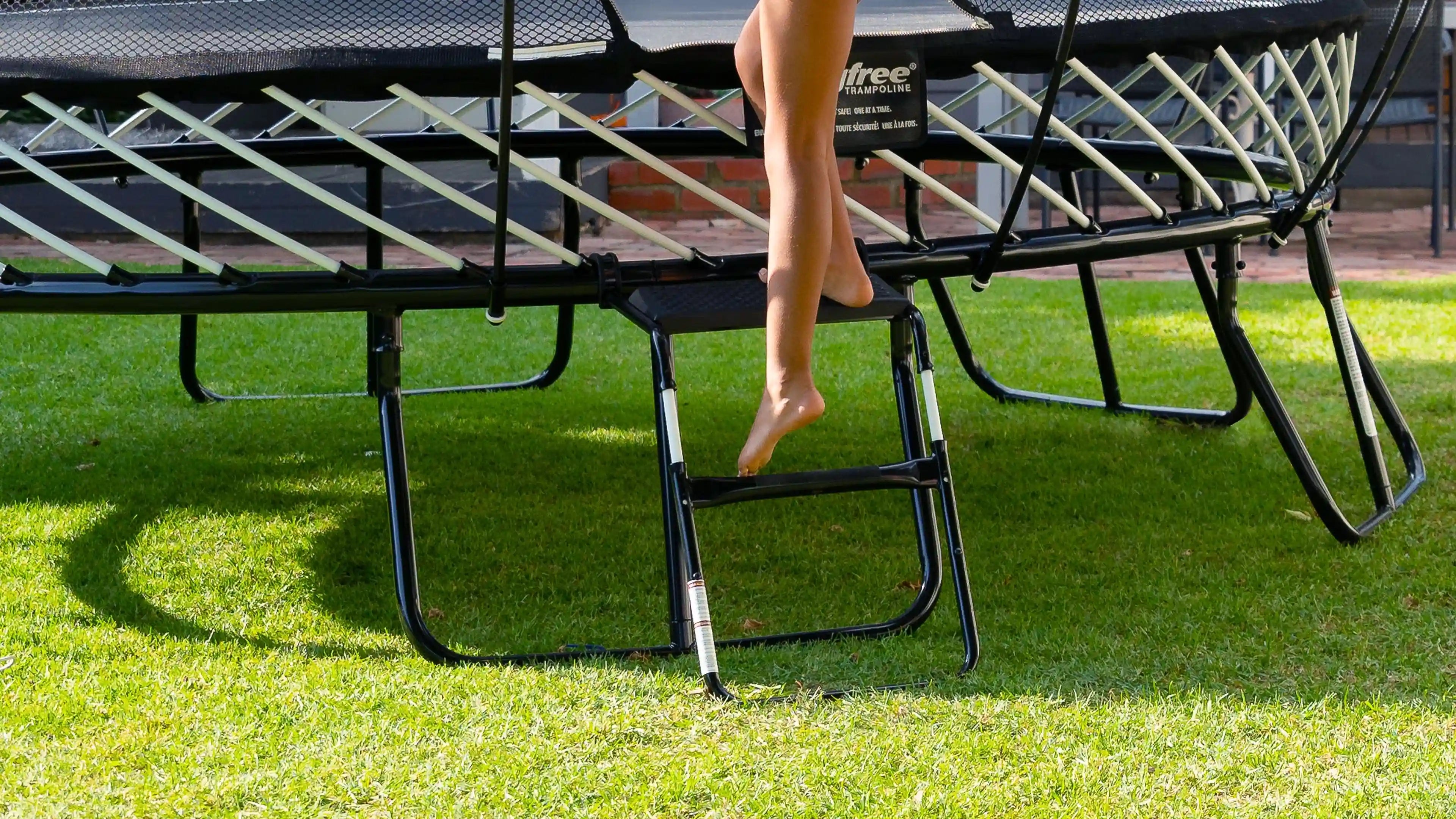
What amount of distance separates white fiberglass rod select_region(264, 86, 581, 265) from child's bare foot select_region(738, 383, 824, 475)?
1.20ft

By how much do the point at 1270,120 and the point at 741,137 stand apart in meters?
0.81

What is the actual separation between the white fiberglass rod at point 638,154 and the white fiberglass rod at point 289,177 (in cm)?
23

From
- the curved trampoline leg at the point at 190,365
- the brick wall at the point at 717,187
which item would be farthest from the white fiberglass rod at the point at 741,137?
the brick wall at the point at 717,187

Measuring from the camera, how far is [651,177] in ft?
24.3

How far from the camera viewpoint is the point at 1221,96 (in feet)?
8.85

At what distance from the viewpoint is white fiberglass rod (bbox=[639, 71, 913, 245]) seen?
6.33ft

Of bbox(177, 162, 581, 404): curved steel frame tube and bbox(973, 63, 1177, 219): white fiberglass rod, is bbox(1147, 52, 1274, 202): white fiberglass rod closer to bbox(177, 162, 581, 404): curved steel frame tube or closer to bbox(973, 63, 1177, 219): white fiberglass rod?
bbox(973, 63, 1177, 219): white fiberglass rod

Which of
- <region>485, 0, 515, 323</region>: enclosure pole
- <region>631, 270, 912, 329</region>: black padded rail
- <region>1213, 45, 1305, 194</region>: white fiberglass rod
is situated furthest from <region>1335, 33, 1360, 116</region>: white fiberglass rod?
<region>485, 0, 515, 323</region>: enclosure pole

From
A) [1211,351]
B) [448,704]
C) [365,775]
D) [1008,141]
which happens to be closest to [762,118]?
[448,704]

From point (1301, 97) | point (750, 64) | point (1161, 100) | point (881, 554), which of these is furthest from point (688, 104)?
point (1161, 100)

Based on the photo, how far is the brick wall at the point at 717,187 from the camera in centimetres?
730

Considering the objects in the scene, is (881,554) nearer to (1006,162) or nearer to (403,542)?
(1006,162)

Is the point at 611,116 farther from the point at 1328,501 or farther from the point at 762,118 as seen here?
the point at 1328,501

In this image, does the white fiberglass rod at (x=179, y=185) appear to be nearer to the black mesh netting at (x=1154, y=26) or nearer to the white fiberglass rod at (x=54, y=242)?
the white fiberglass rod at (x=54, y=242)
